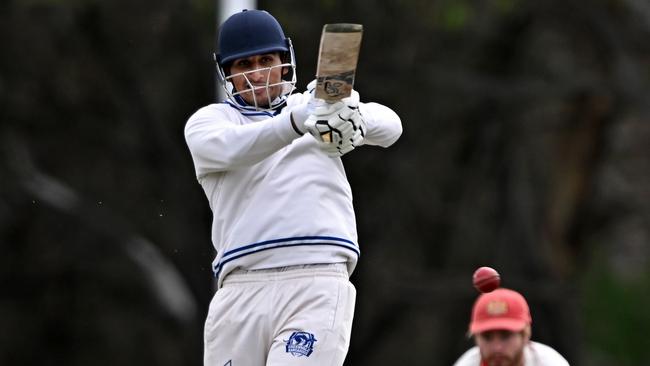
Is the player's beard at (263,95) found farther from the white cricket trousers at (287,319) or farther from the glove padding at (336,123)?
the white cricket trousers at (287,319)

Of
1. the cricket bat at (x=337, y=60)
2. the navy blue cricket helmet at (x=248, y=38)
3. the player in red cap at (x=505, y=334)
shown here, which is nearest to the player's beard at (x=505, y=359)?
the player in red cap at (x=505, y=334)

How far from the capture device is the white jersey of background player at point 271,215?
7051mm

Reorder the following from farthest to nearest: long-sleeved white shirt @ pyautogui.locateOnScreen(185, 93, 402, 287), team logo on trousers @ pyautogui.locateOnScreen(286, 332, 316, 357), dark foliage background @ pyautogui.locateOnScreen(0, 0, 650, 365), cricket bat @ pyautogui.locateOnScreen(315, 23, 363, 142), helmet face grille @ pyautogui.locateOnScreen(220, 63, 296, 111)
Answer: dark foliage background @ pyautogui.locateOnScreen(0, 0, 650, 365) → helmet face grille @ pyautogui.locateOnScreen(220, 63, 296, 111) → long-sleeved white shirt @ pyautogui.locateOnScreen(185, 93, 402, 287) → team logo on trousers @ pyautogui.locateOnScreen(286, 332, 316, 357) → cricket bat @ pyautogui.locateOnScreen(315, 23, 363, 142)

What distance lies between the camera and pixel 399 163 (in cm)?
2339

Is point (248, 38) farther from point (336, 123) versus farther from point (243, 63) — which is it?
point (336, 123)

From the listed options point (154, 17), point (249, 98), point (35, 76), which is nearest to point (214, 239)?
point (249, 98)

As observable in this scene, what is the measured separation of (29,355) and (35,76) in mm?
7581

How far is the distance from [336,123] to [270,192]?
64 cm

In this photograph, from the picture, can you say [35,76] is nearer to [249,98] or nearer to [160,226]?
[160,226]

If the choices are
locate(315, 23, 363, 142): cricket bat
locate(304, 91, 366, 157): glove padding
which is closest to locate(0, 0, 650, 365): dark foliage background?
locate(304, 91, 366, 157): glove padding

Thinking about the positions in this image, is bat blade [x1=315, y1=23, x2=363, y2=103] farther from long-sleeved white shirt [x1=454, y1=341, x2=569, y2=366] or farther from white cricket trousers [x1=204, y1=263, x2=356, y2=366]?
long-sleeved white shirt [x1=454, y1=341, x2=569, y2=366]

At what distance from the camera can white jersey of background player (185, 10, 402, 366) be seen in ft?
23.1

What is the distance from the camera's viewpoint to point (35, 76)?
22812 millimetres

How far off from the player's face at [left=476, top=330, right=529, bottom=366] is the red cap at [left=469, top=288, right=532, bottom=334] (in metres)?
0.03
